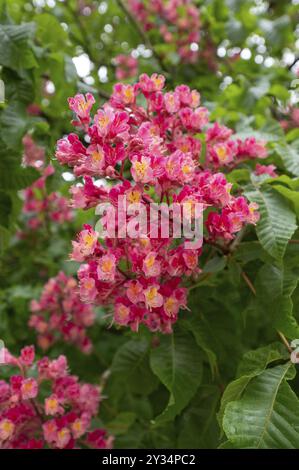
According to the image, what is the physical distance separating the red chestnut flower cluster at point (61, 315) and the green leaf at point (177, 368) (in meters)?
0.78

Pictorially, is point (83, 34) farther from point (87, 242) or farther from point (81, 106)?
point (87, 242)

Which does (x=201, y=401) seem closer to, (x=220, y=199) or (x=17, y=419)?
(x=17, y=419)

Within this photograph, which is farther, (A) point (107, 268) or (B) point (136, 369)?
(B) point (136, 369)

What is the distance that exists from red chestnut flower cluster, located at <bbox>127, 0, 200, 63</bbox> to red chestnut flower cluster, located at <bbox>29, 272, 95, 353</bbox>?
1276 millimetres

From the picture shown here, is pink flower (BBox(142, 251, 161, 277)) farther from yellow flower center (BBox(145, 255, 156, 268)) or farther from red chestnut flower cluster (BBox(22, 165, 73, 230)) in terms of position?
red chestnut flower cluster (BBox(22, 165, 73, 230))

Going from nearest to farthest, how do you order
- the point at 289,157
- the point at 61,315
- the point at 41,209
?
the point at 289,157, the point at 61,315, the point at 41,209

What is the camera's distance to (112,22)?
2871 mm

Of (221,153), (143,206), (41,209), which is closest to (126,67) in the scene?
(41,209)

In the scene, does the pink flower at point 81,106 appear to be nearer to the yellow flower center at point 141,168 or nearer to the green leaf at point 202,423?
the yellow flower center at point 141,168

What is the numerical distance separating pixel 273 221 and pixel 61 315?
3.88 feet

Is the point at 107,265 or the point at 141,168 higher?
the point at 141,168

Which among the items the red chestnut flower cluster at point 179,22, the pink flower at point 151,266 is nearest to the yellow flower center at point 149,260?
the pink flower at point 151,266

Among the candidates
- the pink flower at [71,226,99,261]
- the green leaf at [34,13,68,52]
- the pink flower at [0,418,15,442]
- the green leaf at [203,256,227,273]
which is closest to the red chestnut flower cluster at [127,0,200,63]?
the green leaf at [34,13,68,52]

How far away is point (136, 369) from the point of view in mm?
1474
